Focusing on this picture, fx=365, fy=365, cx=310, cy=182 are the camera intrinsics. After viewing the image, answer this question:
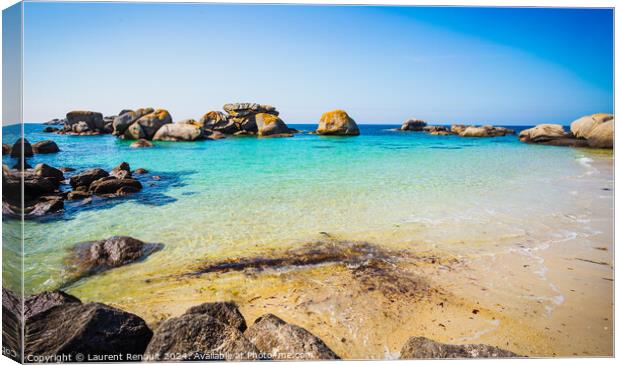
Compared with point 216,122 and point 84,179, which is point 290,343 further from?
point 216,122

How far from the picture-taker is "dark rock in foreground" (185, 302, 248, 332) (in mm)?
3111

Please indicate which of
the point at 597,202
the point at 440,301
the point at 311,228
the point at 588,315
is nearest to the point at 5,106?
the point at 311,228

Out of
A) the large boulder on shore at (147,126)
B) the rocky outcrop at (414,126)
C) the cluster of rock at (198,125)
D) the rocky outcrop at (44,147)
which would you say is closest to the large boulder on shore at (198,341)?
the rocky outcrop at (44,147)

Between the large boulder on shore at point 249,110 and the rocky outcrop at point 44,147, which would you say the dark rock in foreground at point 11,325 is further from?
the large boulder on shore at point 249,110

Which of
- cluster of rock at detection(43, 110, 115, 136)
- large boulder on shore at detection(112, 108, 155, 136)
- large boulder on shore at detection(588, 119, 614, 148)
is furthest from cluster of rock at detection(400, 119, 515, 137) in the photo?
cluster of rock at detection(43, 110, 115, 136)

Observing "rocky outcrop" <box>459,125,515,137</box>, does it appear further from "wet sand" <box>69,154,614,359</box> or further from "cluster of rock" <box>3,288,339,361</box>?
"cluster of rock" <box>3,288,339,361</box>

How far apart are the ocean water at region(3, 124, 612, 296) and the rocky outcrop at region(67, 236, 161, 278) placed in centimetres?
15

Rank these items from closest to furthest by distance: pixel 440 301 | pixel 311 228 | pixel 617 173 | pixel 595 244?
pixel 440 301, pixel 617 173, pixel 595 244, pixel 311 228

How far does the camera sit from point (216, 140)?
21.8m

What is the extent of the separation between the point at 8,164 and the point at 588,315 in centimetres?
528

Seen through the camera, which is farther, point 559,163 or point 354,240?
point 559,163

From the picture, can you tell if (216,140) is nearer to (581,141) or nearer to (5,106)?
(581,141)

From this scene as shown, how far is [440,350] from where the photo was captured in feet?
9.43

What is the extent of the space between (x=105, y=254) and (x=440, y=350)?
3.77 metres
